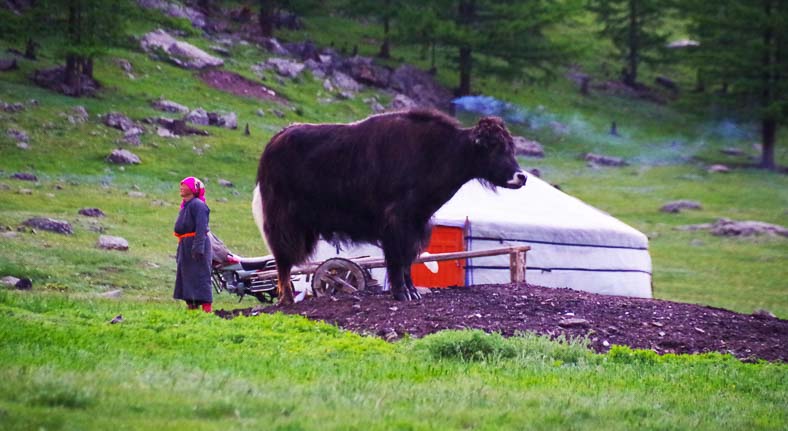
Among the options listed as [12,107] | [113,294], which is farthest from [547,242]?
[12,107]

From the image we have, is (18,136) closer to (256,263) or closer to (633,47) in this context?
(256,263)

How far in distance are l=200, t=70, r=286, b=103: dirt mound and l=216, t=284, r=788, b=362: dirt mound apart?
1179 inches

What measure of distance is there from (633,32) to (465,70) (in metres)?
15.0

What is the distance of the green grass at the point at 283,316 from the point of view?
7215 mm

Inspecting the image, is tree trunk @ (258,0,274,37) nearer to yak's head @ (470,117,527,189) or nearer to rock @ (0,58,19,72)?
rock @ (0,58,19,72)

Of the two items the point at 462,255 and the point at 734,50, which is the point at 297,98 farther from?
the point at 462,255

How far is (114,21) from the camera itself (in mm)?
37625

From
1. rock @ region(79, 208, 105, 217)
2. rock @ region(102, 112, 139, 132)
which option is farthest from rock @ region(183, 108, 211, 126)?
rock @ region(79, 208, 105, 217)

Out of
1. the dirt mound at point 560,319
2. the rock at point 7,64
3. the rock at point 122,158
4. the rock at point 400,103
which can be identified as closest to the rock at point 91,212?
the rock at point 122,158

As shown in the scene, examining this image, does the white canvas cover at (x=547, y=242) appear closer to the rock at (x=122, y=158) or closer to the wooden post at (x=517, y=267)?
the wooden post at (x=517, y=267)

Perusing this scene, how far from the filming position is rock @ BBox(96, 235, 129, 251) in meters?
23.6

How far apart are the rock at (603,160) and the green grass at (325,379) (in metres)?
36.8

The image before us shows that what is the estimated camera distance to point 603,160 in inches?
1871

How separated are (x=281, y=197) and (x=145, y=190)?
17324mm
